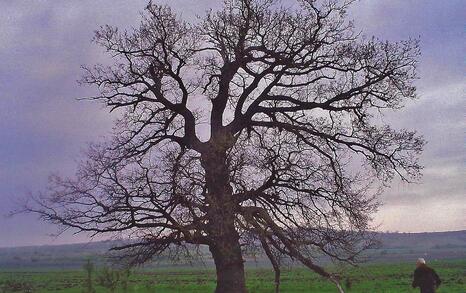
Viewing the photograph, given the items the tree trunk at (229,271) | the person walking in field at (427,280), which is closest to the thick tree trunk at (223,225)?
the tree trunk at (229,271)

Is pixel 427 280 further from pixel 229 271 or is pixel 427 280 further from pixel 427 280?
pixel 229 271

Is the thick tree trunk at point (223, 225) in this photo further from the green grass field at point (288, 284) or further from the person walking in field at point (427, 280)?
the person walking in field at point (427, 280)

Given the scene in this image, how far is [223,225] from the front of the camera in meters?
19.1

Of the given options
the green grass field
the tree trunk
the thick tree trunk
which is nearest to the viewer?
the thick tree trunk

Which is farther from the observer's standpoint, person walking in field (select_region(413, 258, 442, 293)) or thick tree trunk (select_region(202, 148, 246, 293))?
person walking in field (select_region(413, 258, 442, 293))

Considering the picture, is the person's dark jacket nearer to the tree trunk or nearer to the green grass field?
the green grass field

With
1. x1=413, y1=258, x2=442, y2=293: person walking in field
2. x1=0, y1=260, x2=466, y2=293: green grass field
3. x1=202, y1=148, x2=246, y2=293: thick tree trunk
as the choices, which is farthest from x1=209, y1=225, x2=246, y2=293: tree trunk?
x1=413, y1=258, x2=442, y2=293: person walking in field

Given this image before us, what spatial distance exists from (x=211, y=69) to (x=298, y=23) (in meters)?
3.57

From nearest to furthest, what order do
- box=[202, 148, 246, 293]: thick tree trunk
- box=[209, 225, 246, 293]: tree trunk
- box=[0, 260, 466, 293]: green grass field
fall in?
box=[202, 148, 246, 293]: thick tree trunk → box=[209, 225, 246, 293]: tree trunk → box=[0, 260, 466, 293]: green grass field

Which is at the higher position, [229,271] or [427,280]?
[229,271]

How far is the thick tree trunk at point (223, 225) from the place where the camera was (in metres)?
19.0

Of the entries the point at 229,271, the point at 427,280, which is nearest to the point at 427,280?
the point at 427,280

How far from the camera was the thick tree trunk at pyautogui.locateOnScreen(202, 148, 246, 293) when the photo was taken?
1903 centimetres

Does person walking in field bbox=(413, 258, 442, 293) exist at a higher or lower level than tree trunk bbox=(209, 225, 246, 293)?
lower
